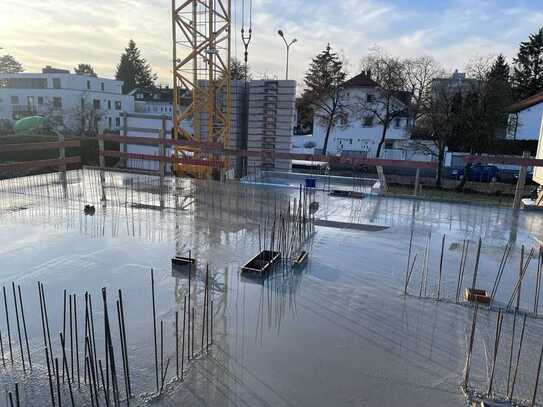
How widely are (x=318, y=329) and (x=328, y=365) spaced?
632mm

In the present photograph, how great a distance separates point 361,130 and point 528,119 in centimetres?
1018

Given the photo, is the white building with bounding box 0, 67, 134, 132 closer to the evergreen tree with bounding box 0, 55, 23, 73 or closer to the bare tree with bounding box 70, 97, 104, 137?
the bare tree with bounding box 70, 97, 104, 137

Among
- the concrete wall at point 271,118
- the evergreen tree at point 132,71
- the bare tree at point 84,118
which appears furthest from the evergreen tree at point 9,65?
the concrete wall at point 271,118

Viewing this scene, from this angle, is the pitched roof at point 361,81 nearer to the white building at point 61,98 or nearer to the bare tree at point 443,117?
the bare tree at point 443,117

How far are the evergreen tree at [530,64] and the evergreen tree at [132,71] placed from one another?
44761mm

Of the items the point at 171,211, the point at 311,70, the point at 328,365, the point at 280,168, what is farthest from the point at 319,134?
the point at 328,365

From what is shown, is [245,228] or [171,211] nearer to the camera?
[245,228]

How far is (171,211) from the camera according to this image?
9.06m

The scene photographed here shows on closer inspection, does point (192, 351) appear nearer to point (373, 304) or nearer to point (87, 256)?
point (373, 304)

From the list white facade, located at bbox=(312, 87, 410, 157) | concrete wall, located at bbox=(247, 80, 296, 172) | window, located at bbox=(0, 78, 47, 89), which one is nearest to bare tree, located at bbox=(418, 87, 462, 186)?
white facade, located at bbox=(312, 87, 410, 157)

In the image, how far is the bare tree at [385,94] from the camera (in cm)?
2569

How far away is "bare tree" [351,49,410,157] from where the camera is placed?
2569 centimetres

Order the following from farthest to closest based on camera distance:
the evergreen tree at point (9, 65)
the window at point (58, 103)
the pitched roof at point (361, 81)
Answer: the evergreen tree at point (9, 65)
the window at point (58, 103)
the pitched roof at point (361, 81)

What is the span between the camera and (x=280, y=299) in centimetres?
499
